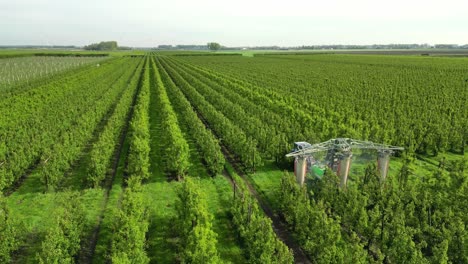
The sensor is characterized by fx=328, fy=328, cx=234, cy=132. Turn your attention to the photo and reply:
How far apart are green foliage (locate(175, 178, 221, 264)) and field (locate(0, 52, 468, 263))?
0.09m

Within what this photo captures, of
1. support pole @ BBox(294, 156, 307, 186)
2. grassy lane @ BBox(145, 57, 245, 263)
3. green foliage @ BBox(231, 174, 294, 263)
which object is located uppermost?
support pole @ BBox(294, 156, 307, 186)

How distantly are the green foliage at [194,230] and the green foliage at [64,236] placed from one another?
6.19 m

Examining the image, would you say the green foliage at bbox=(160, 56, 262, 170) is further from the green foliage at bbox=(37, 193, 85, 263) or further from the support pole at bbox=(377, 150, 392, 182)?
the green foliage at bbox=(37, 193, 85, 263)

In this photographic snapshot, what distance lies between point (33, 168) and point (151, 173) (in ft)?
41.3

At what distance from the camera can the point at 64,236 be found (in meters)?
19.2

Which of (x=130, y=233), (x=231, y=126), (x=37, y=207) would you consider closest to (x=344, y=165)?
(x=231, y=126)

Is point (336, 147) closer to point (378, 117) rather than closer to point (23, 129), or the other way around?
point (378, 117)

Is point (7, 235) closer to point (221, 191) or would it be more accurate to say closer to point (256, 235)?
point (256, 235)

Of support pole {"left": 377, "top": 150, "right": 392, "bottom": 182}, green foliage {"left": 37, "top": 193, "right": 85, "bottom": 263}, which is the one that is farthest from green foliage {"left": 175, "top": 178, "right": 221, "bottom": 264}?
support pole {"left": 377, "top": 150, "right": 392, "bottom": 182}

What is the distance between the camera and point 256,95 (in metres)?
64.0

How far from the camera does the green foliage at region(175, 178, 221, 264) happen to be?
17.8 m

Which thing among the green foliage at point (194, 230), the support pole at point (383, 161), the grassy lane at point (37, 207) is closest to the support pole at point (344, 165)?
the support pole at point (383, 161)

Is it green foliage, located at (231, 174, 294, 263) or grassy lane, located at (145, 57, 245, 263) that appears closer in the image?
green foliage, located at (231, 174, 294, 263)

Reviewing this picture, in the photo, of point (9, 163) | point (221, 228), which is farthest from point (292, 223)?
point (9, 163)
